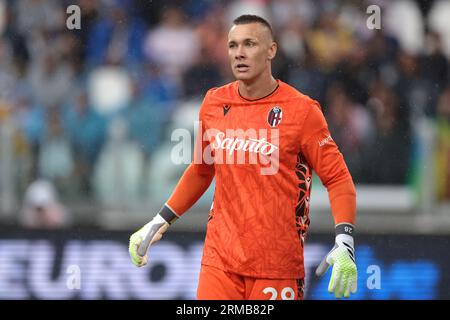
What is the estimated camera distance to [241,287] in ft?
22.7

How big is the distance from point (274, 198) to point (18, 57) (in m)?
6.16

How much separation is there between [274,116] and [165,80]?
4.87 m

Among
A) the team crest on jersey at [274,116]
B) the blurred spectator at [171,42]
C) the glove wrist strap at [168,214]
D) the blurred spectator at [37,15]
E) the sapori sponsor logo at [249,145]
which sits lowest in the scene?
the glove wrist strap at [168,214]

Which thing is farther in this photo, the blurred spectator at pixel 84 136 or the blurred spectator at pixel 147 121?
the blurred spectator at pixel 84 136

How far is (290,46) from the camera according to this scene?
11.9 meters

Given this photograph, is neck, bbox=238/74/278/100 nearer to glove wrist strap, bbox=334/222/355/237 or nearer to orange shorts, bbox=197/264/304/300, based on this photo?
glove wrist strap, bbox=334/222/355/237

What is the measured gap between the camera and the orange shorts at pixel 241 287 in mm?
6891

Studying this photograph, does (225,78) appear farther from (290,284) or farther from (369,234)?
(290,284)

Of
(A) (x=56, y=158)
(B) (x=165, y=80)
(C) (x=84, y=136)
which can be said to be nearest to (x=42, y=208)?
(A) (x=56, y=158)

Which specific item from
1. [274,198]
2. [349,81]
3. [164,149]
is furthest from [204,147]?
[349,81]

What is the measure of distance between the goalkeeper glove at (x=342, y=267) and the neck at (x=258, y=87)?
0.99m

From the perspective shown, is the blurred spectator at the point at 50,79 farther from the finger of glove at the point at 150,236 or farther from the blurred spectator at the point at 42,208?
the finger of glove at the point at 150,236

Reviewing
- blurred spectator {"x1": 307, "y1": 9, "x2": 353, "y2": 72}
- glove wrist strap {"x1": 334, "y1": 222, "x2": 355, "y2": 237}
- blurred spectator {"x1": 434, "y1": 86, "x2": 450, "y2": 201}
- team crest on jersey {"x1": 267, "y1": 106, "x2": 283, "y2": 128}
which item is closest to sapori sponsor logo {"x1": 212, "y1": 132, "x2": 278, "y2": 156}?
team crest on jersey {"x1": 267, "y1": 106, "x2": 283, "y2": 128}

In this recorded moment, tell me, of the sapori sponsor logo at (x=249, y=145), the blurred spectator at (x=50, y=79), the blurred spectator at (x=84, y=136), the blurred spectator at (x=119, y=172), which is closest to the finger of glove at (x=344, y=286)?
the sapori sponsor logo at (x=249, y=145)
